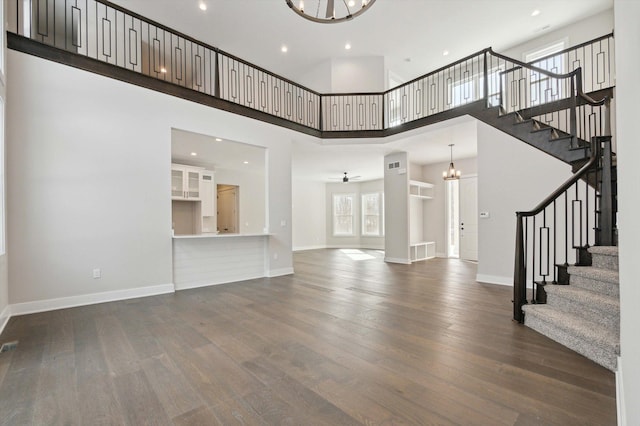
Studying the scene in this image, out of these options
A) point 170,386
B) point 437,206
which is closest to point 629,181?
point 170,386

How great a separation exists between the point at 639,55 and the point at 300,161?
7830mm

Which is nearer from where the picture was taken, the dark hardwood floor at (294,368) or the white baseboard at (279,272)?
the dark hardwood floor at (294,368)

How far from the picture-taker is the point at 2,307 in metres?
3.17

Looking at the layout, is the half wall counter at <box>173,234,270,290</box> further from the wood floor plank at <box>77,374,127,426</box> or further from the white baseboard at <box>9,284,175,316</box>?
the wood floor plank at <box>77,374,127,426</box>

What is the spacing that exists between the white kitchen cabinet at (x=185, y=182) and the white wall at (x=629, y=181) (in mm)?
7392

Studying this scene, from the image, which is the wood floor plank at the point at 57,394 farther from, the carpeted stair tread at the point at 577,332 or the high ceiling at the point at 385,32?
the high ceiling at the point at 385,32

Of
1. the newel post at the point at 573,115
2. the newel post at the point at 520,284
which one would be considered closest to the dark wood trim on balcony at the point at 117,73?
the newel post at the point at 520,284

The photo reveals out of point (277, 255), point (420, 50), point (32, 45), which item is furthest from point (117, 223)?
point (420, 50)

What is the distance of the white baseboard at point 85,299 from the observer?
357 centimetres

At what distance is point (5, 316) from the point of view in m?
3.21

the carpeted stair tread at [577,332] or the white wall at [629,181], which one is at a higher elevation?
the white wall at [629,181]

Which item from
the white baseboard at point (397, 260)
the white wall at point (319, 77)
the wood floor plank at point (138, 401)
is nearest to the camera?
the wood floor plank at point (138, 401)

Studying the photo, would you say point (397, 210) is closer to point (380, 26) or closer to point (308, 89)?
point (308, 89)

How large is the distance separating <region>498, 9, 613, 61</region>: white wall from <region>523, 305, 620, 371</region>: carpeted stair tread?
6.55 meters
